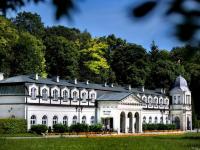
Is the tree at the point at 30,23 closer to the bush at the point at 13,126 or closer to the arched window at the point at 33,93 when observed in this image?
the arched window at the point at 33,93

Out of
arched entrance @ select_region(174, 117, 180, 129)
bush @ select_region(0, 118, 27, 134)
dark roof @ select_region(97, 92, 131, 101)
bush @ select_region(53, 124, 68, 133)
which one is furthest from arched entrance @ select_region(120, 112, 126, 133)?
bush @ select_region(0, 118, 27, 134)

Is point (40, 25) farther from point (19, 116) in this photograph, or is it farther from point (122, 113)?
point (19, 116)

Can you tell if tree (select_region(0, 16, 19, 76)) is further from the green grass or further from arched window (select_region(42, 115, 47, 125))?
the green grass

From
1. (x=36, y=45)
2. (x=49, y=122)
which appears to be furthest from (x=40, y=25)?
(x=49, y=122)

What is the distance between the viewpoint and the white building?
52.9 m

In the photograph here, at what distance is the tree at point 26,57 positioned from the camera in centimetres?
7106

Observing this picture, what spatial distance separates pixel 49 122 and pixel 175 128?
2623cm

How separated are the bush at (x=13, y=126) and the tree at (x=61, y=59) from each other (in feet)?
94.5

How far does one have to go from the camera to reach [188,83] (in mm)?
86000

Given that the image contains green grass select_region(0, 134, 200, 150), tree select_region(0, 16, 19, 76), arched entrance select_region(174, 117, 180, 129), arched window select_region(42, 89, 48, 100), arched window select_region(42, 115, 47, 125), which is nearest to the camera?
green grass select_region(0, 134, 200, 150)

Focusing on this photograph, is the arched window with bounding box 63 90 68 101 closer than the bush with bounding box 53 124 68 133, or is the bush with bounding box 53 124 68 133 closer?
the bush with bounding box 53 124 68 133

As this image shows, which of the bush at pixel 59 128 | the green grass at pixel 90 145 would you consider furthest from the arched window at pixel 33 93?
the green grass at pixel 90 145

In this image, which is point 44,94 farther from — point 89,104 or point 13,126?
point 89,104

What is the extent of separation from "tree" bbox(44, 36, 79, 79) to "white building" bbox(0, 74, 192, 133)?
1191 centimetres
